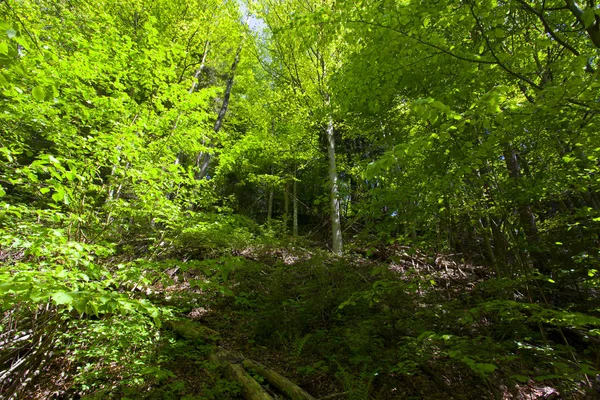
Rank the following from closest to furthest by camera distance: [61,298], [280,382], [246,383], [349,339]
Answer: [61,298] → [246,383] → [280,382] → [349,339]

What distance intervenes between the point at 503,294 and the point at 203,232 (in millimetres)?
4886

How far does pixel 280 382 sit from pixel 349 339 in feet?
3.50

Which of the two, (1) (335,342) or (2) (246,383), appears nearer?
(2) (246,383)

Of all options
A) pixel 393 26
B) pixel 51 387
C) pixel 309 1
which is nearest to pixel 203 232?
pixel 51 387

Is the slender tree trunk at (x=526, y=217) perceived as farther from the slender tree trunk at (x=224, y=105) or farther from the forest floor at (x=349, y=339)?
the slender tree trunk at (x=224, y=105)

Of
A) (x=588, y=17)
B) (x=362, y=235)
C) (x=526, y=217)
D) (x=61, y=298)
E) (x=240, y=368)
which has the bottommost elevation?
(x=240, y=368)

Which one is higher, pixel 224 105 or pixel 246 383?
pixel 224 105

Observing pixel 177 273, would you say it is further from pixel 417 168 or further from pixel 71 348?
pixel 417 168

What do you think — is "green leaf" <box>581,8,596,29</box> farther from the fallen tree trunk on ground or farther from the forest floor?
the fallen tree trunk on ground

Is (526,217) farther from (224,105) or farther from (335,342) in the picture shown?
(224,105)

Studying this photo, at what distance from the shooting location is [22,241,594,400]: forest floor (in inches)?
123

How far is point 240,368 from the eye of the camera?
3.79 meters

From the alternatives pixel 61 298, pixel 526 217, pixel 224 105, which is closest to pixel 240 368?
pixel 61 298

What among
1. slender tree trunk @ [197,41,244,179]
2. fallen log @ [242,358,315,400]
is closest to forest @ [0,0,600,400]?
fallen log @ [242,358,315,400]
